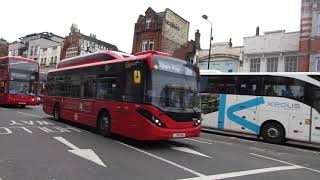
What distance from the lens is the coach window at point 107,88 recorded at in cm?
1344

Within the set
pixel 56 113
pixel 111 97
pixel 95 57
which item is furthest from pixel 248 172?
pixel 56 113

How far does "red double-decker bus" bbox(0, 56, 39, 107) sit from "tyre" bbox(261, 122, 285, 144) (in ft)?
61.9

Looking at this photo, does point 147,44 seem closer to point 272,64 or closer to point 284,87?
point 272,64

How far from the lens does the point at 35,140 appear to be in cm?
1216

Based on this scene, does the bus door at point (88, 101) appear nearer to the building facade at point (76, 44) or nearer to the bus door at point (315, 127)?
the bus door at point (315, 127)

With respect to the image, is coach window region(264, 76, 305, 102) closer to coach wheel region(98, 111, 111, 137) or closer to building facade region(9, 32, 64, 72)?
coach wheel region(98, 111, 111, 137)

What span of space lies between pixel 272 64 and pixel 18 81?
63.8 ft

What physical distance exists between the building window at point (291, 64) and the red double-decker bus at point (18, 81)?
62.6 feet

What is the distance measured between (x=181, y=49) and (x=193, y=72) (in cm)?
3399

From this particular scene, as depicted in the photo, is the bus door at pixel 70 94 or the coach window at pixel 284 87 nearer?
the coach window at pixel 284 87

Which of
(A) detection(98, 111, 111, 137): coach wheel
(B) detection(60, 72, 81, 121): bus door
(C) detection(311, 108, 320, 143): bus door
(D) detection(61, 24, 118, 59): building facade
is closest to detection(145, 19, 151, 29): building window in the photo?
(D) detection(61, 24, 118, 59): building facade

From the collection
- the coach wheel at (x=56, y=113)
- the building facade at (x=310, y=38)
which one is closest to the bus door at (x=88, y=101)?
the coach wheel at (x=56, y=113)

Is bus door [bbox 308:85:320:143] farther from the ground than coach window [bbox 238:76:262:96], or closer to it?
closer to it

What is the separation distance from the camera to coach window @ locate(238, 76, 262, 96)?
57.5 feet
